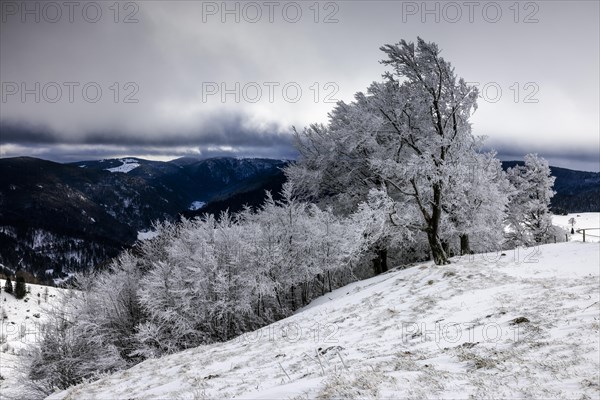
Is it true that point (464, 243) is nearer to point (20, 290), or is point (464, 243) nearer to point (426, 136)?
point (426, 136)

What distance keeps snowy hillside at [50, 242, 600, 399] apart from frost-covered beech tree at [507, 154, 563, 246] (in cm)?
2522

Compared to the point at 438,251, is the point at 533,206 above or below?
above

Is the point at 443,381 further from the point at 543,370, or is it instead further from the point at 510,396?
the point at 543,370

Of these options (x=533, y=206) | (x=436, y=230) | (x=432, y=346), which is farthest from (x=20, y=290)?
(x=432, y=346)

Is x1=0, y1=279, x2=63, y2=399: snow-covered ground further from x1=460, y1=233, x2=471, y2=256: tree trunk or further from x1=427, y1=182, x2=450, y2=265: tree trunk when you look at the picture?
x1=427, y1=182, x2=450, y2=265: tree trunk

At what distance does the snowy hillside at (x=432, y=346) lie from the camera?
6.23 metres

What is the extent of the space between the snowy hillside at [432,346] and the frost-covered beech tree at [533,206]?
2522 cm

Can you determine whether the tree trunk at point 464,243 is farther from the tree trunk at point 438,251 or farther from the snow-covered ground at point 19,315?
the snow-covered ground at point 19,315

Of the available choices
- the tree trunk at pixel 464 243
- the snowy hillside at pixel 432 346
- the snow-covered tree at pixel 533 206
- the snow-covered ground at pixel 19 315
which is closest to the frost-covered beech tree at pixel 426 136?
the tree trunk at pixel 464 243

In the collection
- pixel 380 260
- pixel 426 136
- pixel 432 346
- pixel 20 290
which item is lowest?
pixel 20 290

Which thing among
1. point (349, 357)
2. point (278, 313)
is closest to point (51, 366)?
point (278, 313)

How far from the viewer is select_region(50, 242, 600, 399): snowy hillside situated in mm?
6230

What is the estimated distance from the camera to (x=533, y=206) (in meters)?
39.1

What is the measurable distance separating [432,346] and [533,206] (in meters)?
37.8
